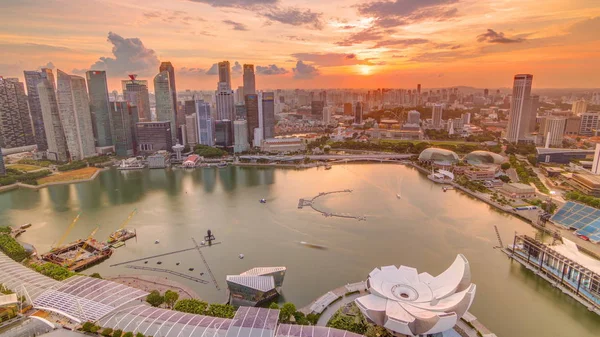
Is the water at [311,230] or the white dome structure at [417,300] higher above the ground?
the white dome structure at [417,300]

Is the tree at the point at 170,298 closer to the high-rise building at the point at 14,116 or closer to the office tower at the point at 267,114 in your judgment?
the office tower at the point at 267,114

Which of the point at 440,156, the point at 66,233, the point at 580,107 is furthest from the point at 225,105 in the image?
the point at 580,107

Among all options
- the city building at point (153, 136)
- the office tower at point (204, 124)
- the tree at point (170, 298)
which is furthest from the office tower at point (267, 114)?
the tree at point (170, 298)

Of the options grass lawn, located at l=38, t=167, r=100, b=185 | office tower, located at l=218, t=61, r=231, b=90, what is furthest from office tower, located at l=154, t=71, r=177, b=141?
office tower, located at l=218, t=61, r=231, b=90

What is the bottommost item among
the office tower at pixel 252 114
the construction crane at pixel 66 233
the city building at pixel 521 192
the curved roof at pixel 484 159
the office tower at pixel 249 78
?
the construction crane at pixel 66 233

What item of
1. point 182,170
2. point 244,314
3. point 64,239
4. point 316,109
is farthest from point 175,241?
point 316,109

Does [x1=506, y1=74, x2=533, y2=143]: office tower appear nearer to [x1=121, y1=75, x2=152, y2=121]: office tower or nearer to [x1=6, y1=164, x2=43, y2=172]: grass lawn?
[x1=121, y1=75, x2=152, y2=121]: office tower

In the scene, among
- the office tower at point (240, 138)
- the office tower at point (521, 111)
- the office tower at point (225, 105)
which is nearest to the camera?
the office tower at point (240, 138)
